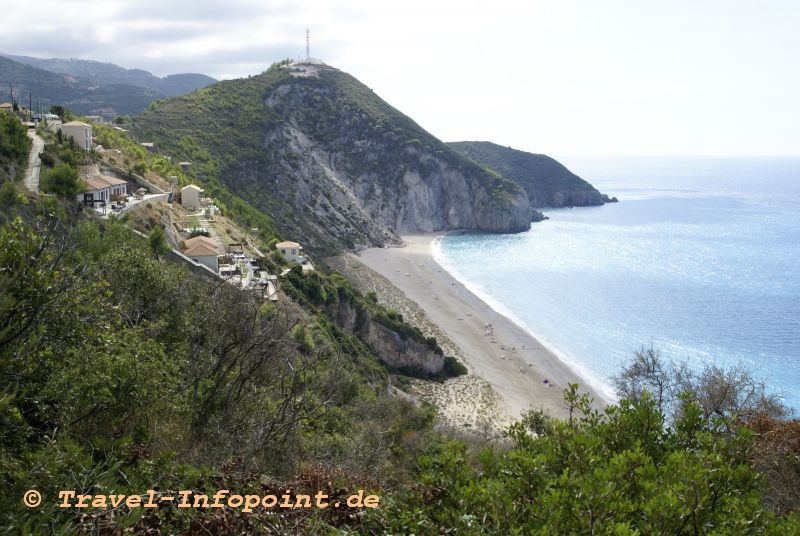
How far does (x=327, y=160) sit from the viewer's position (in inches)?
3602

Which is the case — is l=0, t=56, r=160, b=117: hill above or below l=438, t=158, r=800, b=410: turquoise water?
above

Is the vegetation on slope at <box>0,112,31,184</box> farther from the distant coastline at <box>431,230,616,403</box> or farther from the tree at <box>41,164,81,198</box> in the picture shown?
the distant coastline at <box>431,230,616,403</box>

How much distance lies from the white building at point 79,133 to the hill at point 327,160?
808 inches

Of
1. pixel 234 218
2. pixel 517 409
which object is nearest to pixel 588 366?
pixel 517 409

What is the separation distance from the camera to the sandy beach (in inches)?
1398

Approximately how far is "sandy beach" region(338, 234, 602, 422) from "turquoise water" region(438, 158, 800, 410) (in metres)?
1.94

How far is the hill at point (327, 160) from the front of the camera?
7006 cm

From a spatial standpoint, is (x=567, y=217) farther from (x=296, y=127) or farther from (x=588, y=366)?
(x=588, y=366)

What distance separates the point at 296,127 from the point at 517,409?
70.9 metres

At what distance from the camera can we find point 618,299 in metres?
57.1

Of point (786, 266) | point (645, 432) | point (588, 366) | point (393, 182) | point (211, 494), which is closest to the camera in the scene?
point (211, 494)

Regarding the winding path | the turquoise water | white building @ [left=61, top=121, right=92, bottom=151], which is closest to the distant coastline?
the turquoise water

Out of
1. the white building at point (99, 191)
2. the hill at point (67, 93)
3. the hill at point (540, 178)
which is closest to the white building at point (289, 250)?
the white building at point (99, 191)

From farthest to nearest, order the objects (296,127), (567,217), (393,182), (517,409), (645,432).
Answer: (567,217)
(393,182)
(296,127)
(517,409)
(645,432)
